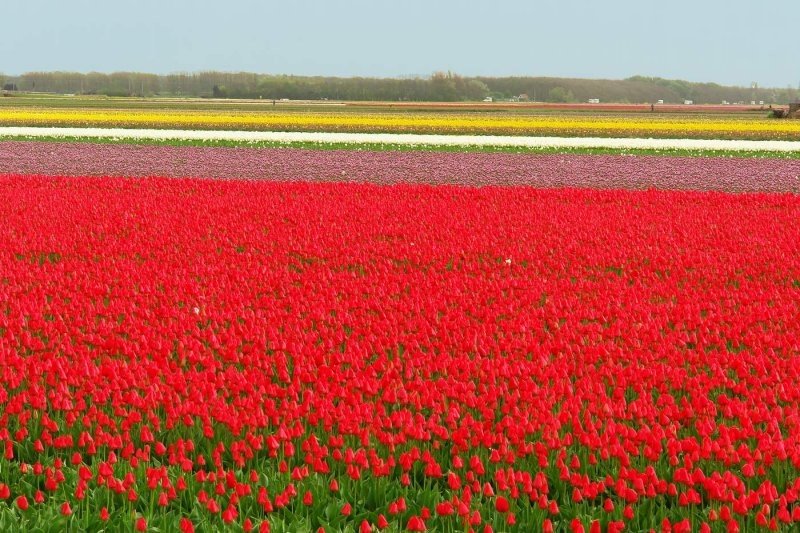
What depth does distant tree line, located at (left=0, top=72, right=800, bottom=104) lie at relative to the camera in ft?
460

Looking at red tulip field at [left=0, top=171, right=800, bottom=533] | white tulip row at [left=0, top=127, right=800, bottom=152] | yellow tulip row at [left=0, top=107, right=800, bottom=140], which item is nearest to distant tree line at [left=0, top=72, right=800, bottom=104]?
yellow tulip row at [left=0, top=107, right=800, bottom=140]

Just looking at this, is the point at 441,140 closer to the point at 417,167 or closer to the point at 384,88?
the point at 417,167

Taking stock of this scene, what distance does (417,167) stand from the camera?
26922mm

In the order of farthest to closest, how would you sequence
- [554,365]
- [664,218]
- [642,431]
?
[664,218] → [554,365] → [642,431]

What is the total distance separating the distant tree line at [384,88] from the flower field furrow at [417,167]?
103 meters

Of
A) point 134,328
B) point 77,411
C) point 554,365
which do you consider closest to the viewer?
point 77,411

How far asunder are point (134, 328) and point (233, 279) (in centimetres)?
261

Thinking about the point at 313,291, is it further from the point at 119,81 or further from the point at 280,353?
the point at 119,81

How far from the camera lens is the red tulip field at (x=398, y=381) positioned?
16.5 feet

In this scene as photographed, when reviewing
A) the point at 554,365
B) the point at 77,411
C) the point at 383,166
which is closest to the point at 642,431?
the point at 554,365

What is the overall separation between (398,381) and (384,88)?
138989 mm

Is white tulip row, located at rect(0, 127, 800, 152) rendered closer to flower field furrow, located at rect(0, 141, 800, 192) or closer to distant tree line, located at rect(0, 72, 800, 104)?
flower field furrow, located at rect(0, 141, 800, 192)

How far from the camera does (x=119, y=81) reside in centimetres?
18150

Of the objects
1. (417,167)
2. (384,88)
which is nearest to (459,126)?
(417,167)
